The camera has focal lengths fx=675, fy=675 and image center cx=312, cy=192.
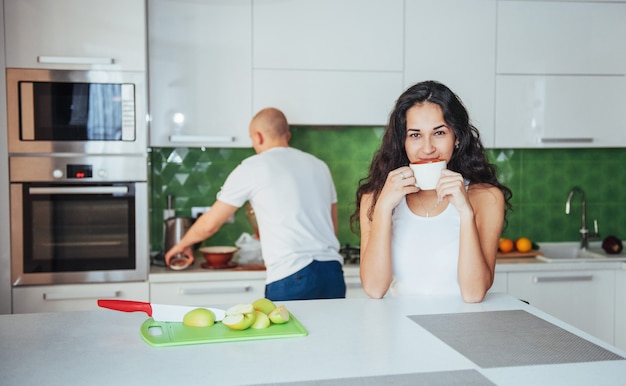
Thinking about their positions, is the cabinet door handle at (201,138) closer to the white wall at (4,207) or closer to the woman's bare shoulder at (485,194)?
the white wall at (4,207)

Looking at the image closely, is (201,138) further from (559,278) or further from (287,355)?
(287,355)

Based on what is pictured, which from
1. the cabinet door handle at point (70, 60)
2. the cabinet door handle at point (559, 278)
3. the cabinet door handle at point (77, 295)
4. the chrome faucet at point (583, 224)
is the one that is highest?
the cabinet door handle at point (70, 60)

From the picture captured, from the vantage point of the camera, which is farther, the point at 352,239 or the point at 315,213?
the point at 352,239

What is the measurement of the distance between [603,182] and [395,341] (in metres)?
3.07

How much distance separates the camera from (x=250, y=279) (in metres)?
3.32

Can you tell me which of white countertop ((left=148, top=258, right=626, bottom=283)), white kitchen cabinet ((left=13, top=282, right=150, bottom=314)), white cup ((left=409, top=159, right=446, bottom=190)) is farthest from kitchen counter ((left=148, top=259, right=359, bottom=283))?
white cup ((left=409, top=159, right=446, bottom=190))

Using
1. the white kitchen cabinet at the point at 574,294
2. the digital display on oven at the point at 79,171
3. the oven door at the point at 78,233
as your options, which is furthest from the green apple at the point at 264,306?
the white kitchen cabinet at the point at 574,294

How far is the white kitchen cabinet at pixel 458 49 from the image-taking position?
3.54 m

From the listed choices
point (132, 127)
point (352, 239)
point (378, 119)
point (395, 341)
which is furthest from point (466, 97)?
point (395, 341)

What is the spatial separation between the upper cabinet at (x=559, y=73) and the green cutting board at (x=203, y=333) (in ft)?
7.77

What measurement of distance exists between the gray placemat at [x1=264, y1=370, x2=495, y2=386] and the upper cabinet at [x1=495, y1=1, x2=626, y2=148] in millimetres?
2506

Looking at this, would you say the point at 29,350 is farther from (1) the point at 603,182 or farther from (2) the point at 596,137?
(1) the point at 603,182

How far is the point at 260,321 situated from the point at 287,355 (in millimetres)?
209

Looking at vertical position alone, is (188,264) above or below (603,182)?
below
